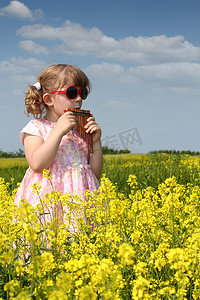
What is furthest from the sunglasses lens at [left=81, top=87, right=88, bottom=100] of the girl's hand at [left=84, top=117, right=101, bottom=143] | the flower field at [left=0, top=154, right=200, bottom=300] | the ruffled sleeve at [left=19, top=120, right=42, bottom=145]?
the flower field at [left=0, top=154, right=200, bottom=300]

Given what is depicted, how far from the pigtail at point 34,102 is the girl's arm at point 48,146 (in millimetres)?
588

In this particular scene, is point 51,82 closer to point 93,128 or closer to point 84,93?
point 84,93

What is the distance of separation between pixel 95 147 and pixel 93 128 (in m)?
0.32

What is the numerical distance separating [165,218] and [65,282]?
1591 mm

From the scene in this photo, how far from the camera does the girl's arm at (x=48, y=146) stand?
3.74m

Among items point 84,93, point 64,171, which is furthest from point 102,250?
point 84,93

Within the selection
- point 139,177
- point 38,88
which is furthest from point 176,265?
point 139,177

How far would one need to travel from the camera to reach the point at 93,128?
4.02m

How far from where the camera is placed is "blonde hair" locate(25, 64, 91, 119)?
4.27 meters

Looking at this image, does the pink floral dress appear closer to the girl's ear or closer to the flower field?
the girl's ear

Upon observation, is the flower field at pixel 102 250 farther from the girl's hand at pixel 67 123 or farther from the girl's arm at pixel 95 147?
the girl's arm at pixel 95 147

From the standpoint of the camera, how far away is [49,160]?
3787 mm

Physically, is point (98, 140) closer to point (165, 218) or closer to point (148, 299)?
point (165, 218)

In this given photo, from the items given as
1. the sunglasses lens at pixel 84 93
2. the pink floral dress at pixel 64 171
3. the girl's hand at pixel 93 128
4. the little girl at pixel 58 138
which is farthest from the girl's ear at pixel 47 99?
the girl's hand at pixel 93 128
